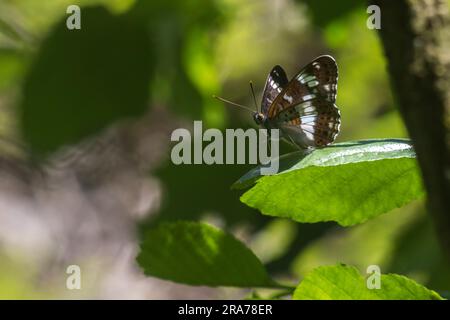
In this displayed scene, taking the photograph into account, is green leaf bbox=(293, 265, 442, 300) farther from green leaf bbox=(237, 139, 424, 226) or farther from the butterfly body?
the butterfly body

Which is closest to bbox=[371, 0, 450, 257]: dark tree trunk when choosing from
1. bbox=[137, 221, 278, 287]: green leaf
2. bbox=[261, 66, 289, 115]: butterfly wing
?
bbox=[137, 221, 278, 287]: green leaf

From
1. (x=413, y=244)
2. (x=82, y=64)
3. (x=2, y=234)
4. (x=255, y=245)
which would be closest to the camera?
(x=82, y=64)

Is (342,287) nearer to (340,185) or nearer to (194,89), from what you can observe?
(340,185)

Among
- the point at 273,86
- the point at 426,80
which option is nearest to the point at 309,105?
the point at 273,86

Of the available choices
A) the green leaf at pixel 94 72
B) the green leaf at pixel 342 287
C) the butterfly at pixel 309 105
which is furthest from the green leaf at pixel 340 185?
the green leaf at pixel 94 72
